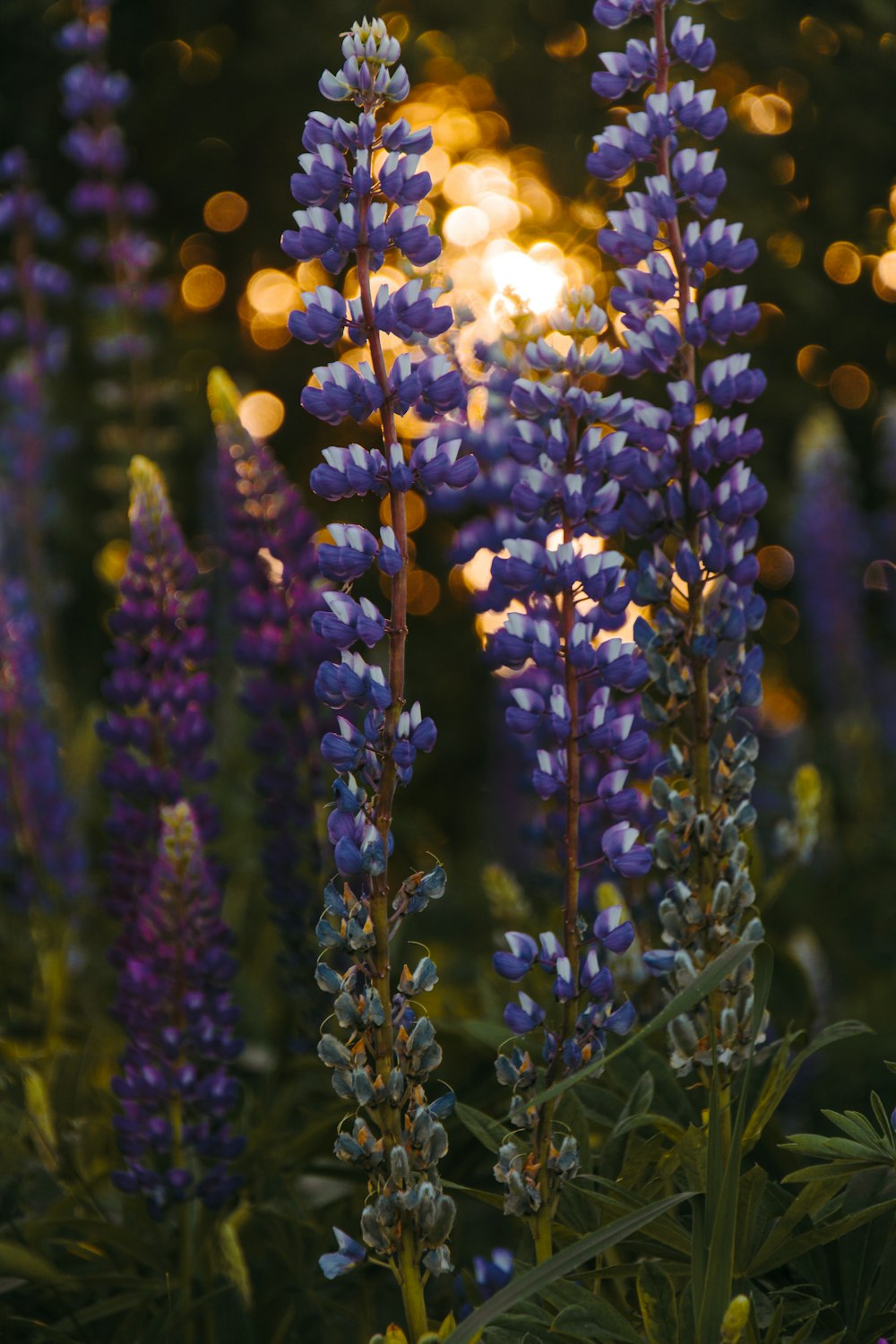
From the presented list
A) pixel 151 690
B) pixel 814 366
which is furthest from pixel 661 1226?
pixel 814 366

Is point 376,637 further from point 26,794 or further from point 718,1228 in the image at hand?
point 26,794

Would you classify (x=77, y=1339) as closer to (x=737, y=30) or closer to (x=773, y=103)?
(x=737, y=30)

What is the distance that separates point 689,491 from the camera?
1.57 metres

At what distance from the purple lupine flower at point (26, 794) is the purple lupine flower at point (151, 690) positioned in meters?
0.74

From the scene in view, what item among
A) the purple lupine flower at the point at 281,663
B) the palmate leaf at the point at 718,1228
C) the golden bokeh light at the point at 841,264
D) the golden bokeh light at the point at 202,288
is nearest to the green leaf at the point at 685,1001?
the palmate leaf at the point at 718,1228

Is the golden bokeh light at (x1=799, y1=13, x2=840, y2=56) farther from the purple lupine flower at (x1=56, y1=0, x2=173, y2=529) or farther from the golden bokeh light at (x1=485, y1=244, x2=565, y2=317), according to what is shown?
the purple lupine flower at (x1=56, y1=0, x2=173, y2=529)

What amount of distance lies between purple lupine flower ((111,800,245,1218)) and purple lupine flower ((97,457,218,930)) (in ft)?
0.54

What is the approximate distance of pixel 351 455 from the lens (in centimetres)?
137

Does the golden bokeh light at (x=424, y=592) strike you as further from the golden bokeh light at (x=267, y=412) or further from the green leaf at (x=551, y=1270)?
the green leaf at (x=551, y=1270)

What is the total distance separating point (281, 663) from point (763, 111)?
2.85m

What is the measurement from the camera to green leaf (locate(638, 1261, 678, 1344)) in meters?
1.36

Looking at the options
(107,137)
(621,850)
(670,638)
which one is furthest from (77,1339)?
(107,137)

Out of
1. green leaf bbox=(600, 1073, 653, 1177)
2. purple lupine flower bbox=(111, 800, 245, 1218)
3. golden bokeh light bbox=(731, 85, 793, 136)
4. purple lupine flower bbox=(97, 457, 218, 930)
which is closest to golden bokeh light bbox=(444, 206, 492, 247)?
golden bokeh light bbox=(731, 85, 793, 136)

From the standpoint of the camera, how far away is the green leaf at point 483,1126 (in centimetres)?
143
